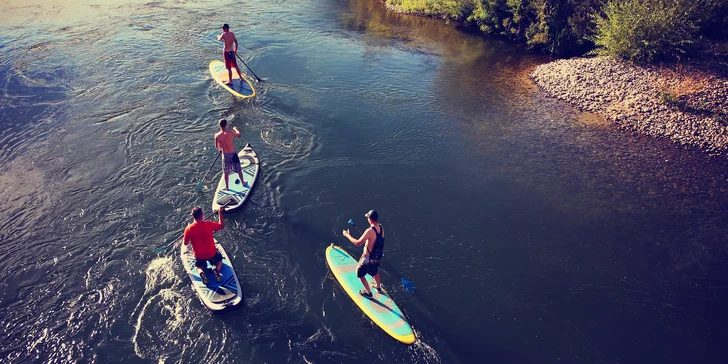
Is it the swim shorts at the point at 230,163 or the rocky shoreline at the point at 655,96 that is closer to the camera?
the swim shorts at the point at 230,163

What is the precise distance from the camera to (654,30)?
822 inches

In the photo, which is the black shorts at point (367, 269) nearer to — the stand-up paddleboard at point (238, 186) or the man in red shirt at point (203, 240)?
the man in red shirt at point (203, 240)

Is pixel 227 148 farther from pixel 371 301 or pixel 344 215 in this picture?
pixel 371 301

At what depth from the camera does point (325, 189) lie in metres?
14.1

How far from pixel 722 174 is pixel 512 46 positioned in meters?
15.0

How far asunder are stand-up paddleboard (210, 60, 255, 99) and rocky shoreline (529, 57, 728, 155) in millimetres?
14347

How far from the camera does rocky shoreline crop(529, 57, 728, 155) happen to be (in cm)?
1789

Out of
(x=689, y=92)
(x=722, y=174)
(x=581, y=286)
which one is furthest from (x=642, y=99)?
(x=581, y=286)

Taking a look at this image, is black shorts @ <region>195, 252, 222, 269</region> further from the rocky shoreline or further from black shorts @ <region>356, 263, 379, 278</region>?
the rocky shoreline

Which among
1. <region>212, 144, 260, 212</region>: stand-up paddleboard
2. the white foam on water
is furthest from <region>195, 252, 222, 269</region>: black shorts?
the white foam on water

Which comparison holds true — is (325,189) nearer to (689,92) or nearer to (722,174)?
(722,174)

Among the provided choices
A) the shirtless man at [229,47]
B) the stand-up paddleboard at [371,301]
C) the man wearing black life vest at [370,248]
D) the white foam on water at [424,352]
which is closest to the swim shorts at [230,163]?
the stand-up paddleboard at [371,301]

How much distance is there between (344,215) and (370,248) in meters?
3.68

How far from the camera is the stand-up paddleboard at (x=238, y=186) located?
1277cm
